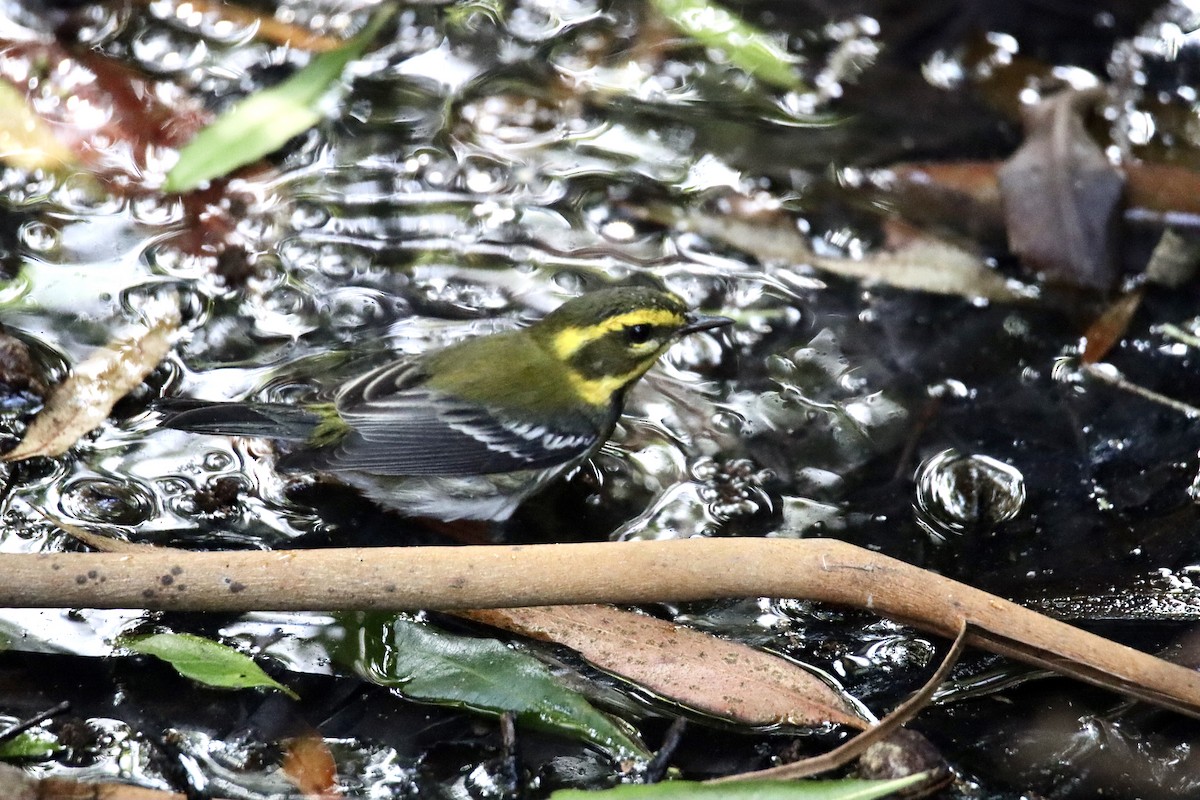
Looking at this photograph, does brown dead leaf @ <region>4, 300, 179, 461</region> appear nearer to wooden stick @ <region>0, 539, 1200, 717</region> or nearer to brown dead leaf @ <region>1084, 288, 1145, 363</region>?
wooden stick @ <region>0, 539, 1200, 717</region>

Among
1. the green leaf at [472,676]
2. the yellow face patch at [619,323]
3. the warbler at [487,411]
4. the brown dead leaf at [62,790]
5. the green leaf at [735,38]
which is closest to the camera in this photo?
the brown dead leaf at [62,790]

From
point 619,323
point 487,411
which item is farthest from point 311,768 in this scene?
point 619,323

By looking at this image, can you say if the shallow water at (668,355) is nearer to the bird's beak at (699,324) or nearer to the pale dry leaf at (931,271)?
the pale dry leaf at (931,271)

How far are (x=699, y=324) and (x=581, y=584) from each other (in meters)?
1.61

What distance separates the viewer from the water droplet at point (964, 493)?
419 centimetres

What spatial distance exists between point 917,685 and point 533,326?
6.62ft

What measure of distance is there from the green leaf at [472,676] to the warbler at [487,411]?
31.2 inches

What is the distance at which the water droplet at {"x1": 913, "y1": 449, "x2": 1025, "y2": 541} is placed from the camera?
4188mm

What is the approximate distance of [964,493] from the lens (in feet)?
14.1

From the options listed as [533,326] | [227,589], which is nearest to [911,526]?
[533,326]

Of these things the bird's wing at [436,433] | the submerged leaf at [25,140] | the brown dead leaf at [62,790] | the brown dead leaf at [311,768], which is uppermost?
the submerged leaf at [25,140]

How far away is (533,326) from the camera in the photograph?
4879 millimetres

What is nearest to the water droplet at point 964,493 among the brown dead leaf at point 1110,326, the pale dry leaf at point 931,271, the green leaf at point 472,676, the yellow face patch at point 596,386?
the brown dead leaf at point 1110,326

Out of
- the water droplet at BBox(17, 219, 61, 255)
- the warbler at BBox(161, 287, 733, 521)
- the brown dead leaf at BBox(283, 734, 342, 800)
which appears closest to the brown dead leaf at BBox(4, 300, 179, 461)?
the warbler at BBox(161, 287, 733, 521)
